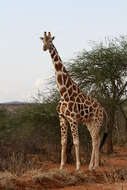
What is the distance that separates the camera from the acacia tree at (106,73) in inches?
641

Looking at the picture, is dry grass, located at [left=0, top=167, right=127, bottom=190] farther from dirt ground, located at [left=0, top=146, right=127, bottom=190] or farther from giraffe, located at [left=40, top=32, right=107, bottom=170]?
giraffe, located at [left=40, top=32, right=107, bottom=170]

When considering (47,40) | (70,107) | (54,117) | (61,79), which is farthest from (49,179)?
(54,117)

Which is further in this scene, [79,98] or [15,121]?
[15,121]

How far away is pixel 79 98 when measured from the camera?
10.2 m

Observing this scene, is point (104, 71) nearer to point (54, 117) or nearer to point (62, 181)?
point (54, 117)

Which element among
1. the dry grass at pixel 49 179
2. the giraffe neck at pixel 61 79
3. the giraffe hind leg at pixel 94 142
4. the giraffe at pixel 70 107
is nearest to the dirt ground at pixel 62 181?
the dry grass at pixel 49 179

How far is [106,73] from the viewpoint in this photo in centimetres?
1666

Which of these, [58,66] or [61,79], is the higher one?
[58,66]

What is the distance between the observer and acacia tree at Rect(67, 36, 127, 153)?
53.4 ft

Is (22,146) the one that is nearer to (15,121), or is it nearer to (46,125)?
(15,121)

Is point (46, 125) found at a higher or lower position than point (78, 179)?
higher

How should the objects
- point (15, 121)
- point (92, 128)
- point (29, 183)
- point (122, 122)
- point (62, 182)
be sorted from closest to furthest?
point (29, 183) → point (62, 182) → point (92, 128) → point (15, 121) → point (122, 122)

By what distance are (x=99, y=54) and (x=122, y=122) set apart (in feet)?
26.5

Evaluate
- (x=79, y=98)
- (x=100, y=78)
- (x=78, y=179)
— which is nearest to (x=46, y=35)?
(x=79, y=98)
